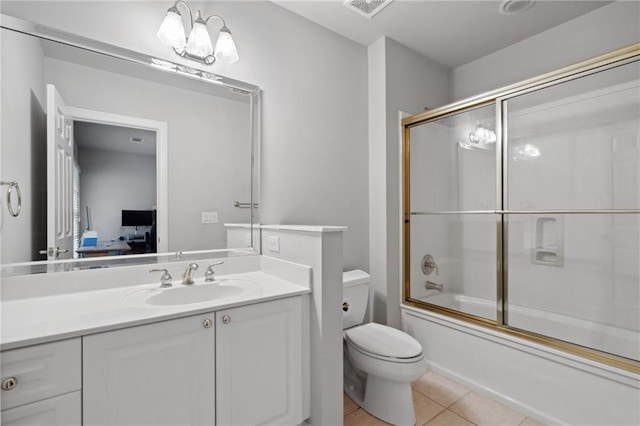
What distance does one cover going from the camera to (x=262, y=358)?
1257 millimetres

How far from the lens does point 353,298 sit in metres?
1.96

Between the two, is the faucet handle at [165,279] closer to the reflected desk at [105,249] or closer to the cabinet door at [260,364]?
the reflected desk at [105,249]

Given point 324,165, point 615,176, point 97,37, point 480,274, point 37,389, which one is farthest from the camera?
point 480,274

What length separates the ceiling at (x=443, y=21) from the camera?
196cm

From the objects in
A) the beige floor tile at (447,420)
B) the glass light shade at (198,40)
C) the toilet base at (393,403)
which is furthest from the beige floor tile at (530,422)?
the glass light shade at (198,40)

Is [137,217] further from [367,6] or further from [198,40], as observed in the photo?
[367,6]

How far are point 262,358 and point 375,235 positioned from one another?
137cm

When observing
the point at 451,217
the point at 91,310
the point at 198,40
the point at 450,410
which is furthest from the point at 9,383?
the point at 451,217

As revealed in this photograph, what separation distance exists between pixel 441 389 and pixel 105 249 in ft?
6.84

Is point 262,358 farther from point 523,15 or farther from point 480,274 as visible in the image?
point 523,15

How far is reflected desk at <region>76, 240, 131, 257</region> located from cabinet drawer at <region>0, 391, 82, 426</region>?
663 millimetres

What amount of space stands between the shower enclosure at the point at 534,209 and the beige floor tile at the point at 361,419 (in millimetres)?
867

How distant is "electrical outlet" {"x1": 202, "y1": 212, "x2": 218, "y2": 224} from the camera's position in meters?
1.64

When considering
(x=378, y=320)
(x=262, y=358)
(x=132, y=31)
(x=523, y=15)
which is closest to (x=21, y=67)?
(x=132, y=31)
